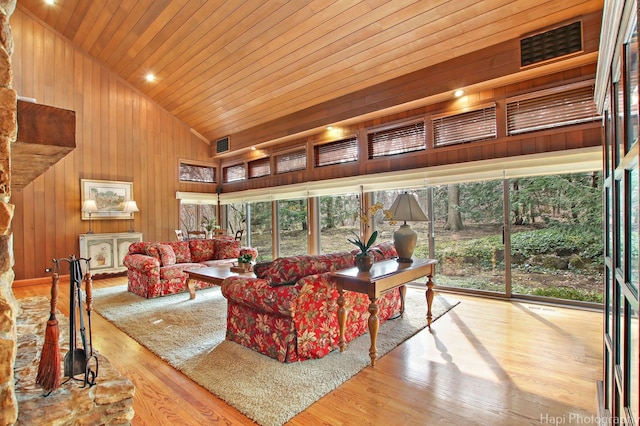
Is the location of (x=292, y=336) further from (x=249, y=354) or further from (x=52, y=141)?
(x=52, y=141)

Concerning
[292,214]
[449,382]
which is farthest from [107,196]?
[449,382]

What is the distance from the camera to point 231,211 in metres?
8.51

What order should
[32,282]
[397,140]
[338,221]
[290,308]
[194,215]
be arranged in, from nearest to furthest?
[290,308] < [397,140] < [32,282] < [338,221] < [194,215]

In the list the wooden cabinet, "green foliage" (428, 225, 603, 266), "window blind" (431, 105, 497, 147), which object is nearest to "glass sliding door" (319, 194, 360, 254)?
"green foliage" (428, 225, 603, 266)

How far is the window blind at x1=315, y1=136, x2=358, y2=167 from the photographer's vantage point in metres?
5.89

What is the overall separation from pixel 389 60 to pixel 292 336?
153 inches

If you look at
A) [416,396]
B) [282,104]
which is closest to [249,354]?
[416,396]

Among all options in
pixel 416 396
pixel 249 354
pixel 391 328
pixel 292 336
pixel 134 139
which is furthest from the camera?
pixel 134 139

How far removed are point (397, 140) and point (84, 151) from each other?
6.11 m

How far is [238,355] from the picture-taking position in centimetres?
269

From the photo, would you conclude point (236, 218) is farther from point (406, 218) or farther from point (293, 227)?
point (406, 218)

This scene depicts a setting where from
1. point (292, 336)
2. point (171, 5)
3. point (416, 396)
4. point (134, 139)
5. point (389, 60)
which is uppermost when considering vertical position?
point (171, 5)

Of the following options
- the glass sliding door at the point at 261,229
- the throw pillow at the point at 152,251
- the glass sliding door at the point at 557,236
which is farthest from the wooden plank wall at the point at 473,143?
the throw pillow at the point at 152,251

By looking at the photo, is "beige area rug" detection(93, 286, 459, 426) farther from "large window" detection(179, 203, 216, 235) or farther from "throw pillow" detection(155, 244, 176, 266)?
"large window" detection(179, 203, 216, 235)
